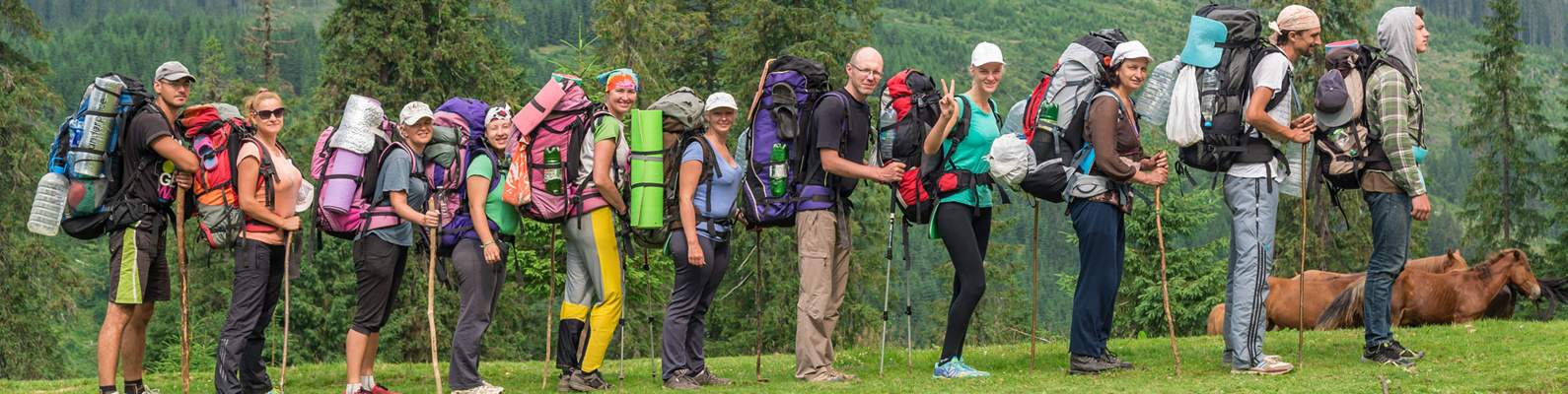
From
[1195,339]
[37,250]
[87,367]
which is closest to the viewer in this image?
[1195,339]

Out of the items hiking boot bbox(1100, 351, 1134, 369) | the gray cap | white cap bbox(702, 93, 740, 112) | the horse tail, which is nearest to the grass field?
hiking boot bbox(1100, 351, 1134, 369)

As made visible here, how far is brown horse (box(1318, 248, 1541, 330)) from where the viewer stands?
1082cm

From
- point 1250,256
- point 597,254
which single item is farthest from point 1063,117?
point 597,254

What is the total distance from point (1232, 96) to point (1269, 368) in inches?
66.7

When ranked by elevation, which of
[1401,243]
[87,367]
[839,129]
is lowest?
[87,367]

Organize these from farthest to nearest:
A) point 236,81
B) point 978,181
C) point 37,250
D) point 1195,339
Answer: point 236,81 → point 37,250 → point 1195,339 → point 978,181

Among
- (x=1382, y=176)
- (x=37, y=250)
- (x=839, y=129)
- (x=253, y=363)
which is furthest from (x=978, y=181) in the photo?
(x=37, y=250)

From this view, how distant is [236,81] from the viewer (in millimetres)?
39656

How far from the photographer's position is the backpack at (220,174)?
7.63m

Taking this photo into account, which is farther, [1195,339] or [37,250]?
[37,250]

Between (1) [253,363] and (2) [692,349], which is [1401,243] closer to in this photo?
(2) [692,349]

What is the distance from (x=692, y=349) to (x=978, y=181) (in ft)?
7.27

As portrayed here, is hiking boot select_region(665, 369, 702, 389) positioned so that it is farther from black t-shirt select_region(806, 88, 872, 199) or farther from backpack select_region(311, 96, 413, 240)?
backpack select_region(311, 96, 413, 240)

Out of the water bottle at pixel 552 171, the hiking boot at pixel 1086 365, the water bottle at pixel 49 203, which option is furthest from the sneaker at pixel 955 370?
the water bottle at pixel 49 203
